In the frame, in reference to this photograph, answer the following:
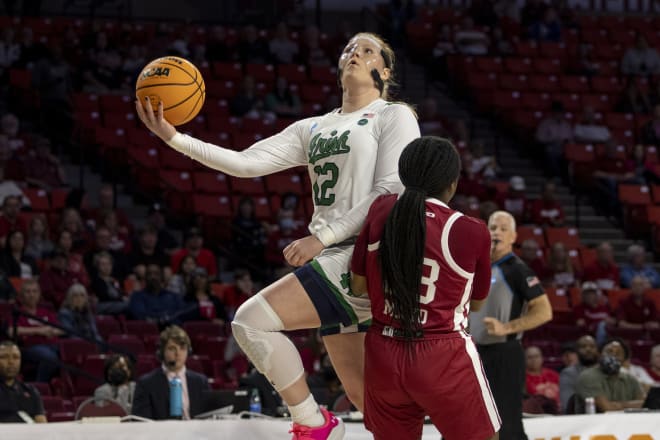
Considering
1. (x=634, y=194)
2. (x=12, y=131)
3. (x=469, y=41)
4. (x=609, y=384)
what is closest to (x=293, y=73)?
(x=469, y=41)

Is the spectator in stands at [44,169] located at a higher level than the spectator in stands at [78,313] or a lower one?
higher

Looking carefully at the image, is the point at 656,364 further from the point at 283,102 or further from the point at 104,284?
the point at 283,102

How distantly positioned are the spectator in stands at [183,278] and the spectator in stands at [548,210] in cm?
547

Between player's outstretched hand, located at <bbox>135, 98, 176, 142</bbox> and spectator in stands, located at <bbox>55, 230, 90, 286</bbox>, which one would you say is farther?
spectator in stands, located at <bbox>55, 230, 90, 286</bbox>

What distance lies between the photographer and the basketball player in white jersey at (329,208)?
16.1 ft

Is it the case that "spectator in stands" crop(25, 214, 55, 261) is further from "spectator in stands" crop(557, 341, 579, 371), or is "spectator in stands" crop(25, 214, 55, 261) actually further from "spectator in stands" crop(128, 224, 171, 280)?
"spectator in stands" crop(557, 341, 579, 371)

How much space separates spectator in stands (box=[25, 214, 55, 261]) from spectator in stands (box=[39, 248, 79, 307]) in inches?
21.1

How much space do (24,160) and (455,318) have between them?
429 inches

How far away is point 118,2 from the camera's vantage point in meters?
20.0

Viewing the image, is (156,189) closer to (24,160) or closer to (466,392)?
(24,160)

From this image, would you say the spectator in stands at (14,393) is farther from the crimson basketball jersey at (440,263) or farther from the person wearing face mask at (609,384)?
the crimson basketball jersey at (440,263)

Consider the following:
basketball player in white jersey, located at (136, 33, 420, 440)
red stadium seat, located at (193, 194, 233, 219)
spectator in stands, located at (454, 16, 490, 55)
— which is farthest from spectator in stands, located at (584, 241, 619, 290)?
basketball player in white jersey, located at (136, 33, 420, 440)

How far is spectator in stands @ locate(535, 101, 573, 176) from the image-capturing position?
18094 millimetres

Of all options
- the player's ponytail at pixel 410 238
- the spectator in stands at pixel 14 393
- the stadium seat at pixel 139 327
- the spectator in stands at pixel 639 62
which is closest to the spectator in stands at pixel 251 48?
the spectator in stands at pixel 639 62
